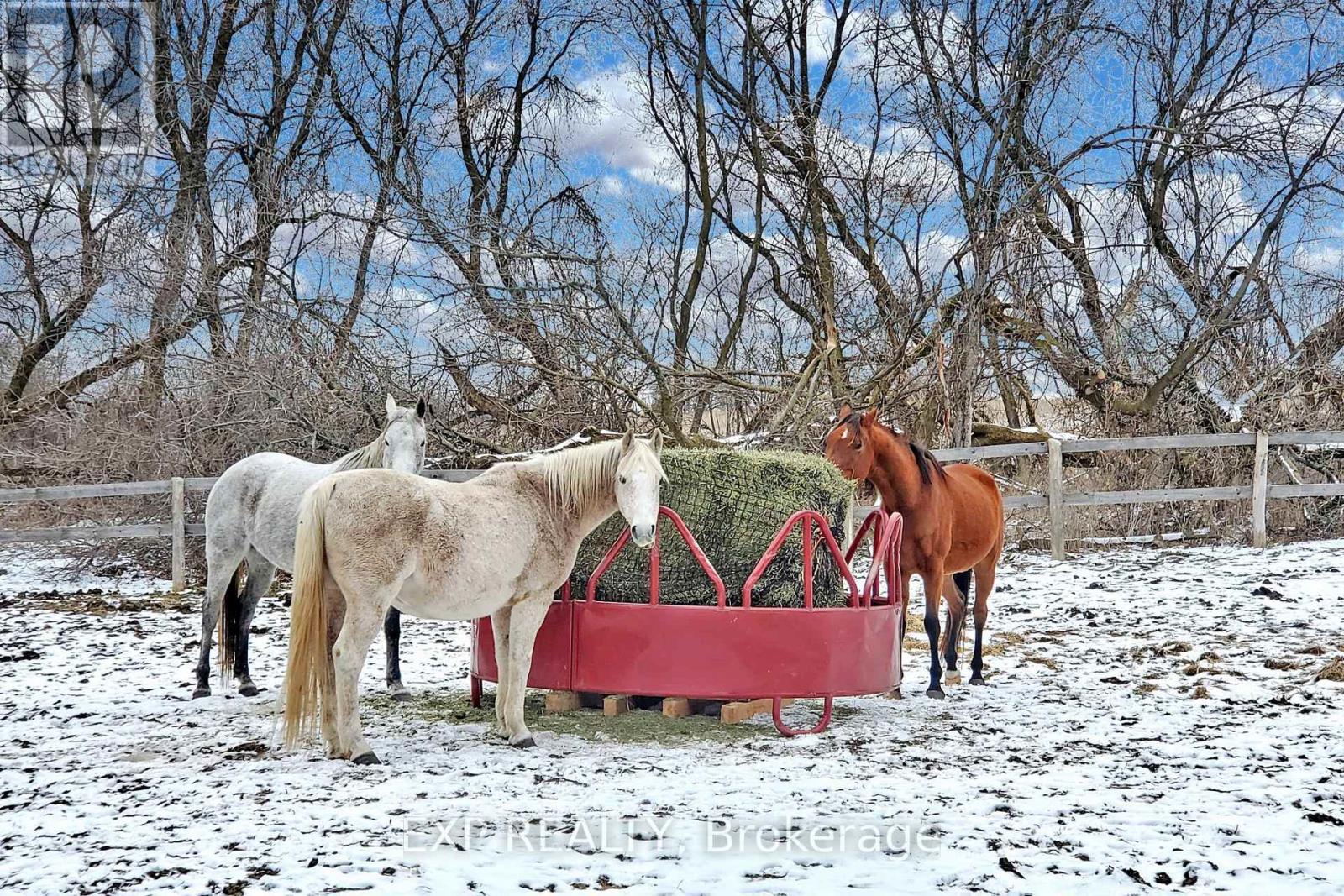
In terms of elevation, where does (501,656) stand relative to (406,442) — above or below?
below

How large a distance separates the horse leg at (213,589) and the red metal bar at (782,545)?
3.16m

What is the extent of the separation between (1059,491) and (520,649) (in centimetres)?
877

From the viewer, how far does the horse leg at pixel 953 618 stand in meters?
6.74

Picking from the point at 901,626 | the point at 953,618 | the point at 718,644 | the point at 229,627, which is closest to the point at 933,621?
the point at 901,626

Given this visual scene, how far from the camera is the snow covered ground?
10.5 ft

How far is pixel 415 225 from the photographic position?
11078 mm

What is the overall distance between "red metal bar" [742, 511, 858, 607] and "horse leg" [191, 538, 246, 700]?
10.4ft

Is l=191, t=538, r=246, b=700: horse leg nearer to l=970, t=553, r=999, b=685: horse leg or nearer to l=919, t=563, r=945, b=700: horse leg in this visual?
l=919, t=563, r=945, b=700: horse leg

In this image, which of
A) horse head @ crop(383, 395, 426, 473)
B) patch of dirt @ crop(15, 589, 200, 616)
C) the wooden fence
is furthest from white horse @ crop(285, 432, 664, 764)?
the wooden fence

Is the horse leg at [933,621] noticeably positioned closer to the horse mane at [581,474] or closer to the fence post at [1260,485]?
the horse mane at [581,474]

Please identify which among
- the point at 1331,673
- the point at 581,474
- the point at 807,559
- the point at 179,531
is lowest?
the point at 1331,673

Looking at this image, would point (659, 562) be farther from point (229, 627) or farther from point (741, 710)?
point (229, 627)

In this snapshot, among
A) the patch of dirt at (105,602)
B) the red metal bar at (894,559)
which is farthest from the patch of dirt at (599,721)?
the patch of dirt at (105,602)

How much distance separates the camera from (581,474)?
4949mm
